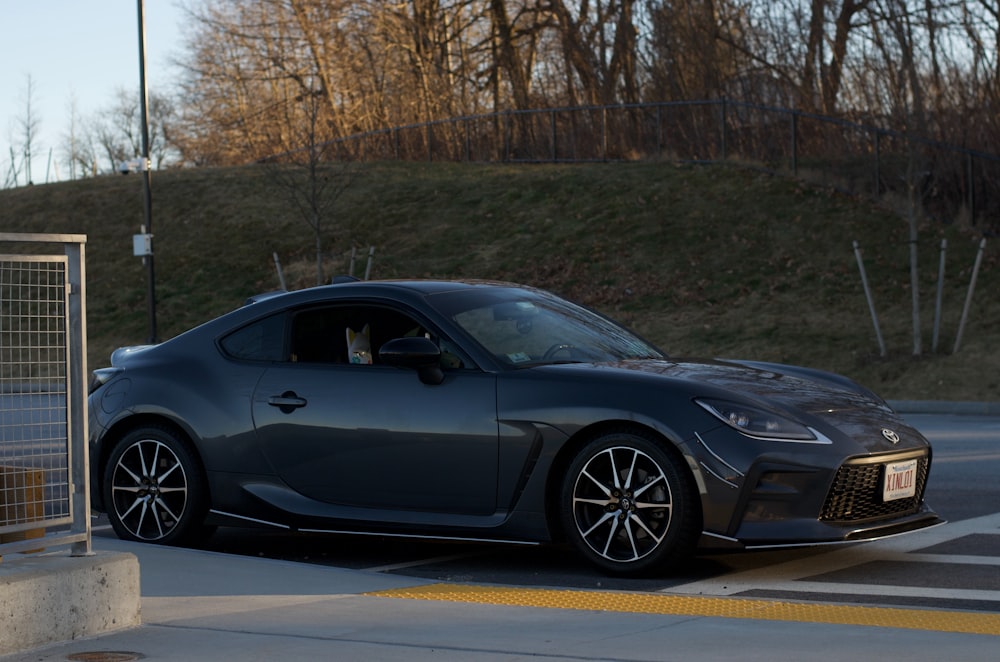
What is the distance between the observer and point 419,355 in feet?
24.1

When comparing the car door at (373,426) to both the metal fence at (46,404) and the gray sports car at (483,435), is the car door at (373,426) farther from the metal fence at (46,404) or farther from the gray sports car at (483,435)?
the metal fence at (46,404)

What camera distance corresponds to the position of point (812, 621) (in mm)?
5645

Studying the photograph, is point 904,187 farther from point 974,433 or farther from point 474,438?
point 474,438

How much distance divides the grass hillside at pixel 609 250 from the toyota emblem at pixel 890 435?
40.2ft

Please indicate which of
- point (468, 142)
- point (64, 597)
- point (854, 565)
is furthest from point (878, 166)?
point (64, 597)

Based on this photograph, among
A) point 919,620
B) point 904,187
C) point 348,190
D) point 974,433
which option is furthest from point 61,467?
point 348,190

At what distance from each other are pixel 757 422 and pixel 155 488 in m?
3.59

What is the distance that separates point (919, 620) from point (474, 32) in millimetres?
41225

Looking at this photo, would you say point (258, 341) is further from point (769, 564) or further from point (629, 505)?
point (769, 564)

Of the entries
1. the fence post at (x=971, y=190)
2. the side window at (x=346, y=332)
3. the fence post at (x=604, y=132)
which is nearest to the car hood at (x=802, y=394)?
the side window at (x=346, y=332)

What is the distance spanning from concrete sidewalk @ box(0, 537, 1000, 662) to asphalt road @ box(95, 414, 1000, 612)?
90cm

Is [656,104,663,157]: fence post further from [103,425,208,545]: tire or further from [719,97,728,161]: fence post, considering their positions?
[103,425,208,545]: tire

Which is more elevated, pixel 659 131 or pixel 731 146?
pixel 659 131

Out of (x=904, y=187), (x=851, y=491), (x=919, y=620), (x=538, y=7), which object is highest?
(x=538, y=7)
